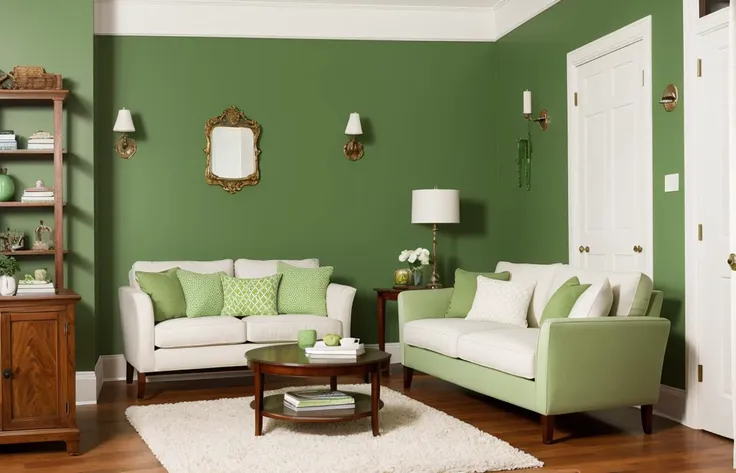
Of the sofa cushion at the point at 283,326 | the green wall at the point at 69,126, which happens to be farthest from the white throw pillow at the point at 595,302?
the green wall at the point at 69,126

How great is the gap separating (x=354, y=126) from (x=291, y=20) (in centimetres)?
97

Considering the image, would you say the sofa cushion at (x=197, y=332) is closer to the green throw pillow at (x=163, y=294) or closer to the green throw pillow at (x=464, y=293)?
the green throw pillow at (x=163, y=294)

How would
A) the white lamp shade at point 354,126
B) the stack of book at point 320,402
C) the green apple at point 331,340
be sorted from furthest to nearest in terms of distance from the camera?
the white lamp shade at point 354,126
the green apple at point 331,340
the stack of book at point 320,402

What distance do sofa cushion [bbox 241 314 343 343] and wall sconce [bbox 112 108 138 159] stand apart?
5.36 feet

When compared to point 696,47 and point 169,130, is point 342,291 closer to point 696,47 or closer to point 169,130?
point 169,130

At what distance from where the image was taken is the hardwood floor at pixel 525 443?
13.4 ft

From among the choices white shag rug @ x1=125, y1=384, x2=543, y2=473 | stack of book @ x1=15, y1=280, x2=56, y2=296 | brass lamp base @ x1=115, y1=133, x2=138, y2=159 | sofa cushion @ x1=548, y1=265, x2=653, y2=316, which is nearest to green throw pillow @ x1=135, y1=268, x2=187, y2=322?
white shag rug @ x1=125, y1=384, x2=543, y2=473

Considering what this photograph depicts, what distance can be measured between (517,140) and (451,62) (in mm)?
913

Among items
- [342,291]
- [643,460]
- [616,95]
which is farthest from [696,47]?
[342,291]

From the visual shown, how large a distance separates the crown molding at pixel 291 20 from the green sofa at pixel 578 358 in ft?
9.28

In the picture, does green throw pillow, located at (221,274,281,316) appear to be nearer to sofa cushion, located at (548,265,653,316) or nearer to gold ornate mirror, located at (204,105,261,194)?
gold ornate mirror, located at (204,105,261,194)

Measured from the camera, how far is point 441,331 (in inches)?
216

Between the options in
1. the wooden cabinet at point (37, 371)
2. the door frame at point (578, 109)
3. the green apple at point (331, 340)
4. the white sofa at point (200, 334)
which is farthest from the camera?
the white sofa at point (200, 334)

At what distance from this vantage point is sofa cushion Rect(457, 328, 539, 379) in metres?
4.54
